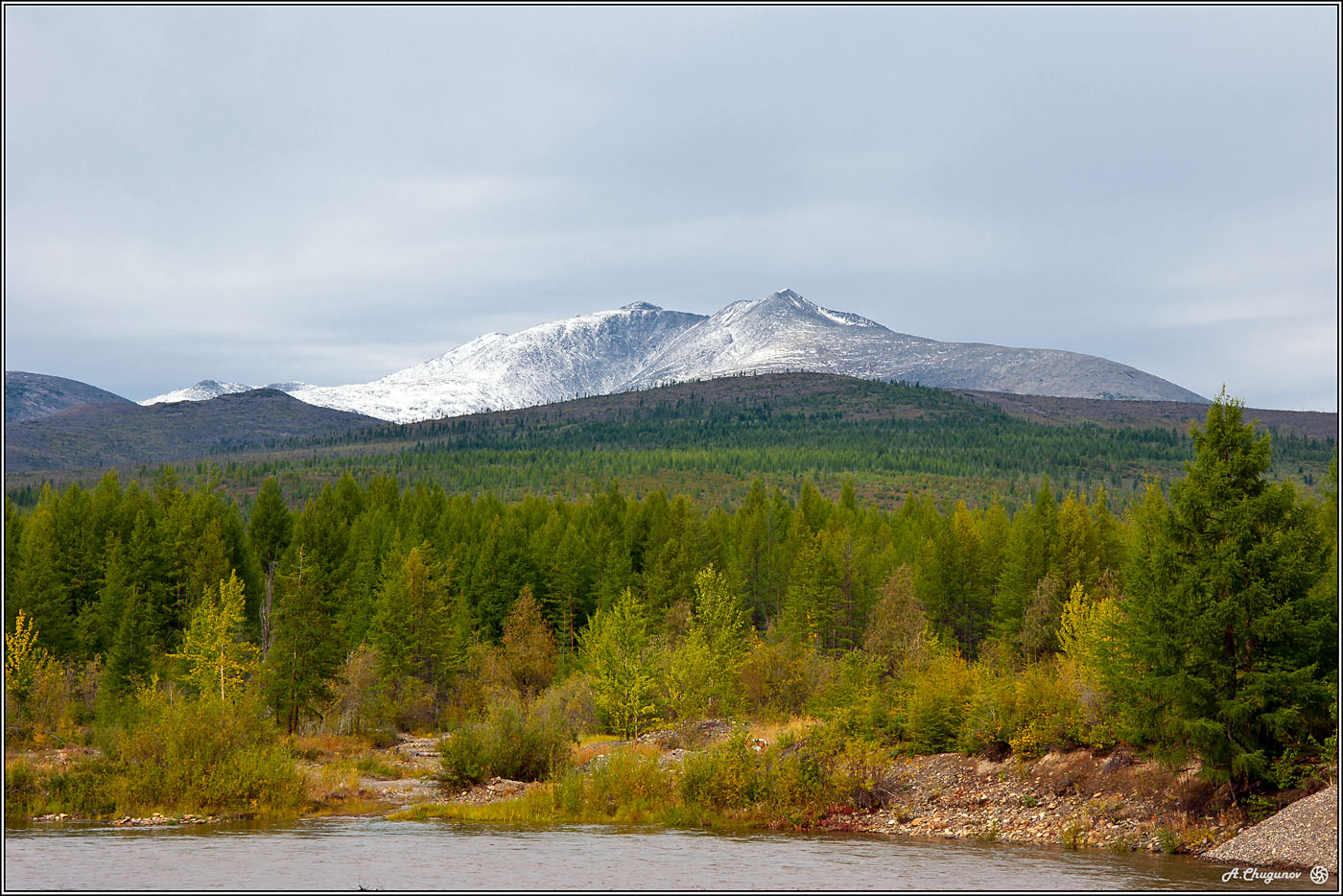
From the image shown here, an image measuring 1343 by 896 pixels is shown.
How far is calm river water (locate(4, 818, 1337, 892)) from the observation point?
2819cm

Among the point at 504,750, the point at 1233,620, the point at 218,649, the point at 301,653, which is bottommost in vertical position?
the point at 504,750

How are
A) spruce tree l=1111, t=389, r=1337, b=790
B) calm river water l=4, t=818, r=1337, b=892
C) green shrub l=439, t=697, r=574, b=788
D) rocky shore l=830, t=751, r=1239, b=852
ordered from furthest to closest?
green shrub l=439, t=697, r=574, b=788
rocky shore l=830, t=751, r=1239, b=852
spruce tree l=1111, t=389, r=1337, b=790
calm river water l=4, t=818, r=1337, b=892

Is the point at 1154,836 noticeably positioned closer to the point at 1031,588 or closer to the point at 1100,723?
the point at 1100,723

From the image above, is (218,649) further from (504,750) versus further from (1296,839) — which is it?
(1296,839)

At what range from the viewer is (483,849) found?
33781 mm

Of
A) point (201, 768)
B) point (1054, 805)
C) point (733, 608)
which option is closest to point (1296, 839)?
point (1054, 805)

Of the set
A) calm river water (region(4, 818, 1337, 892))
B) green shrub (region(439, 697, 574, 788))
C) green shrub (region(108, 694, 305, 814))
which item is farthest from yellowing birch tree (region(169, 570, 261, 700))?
calm river water (region(4, 818, 1337, 892))

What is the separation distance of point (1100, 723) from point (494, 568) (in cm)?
6088

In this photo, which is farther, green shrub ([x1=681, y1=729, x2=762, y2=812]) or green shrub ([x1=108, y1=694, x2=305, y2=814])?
green shrub ([x1=108, y1=694, x2=305, y2=814])

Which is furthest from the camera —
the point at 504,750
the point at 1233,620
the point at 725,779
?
the point at 504,750

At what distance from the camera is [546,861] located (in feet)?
104

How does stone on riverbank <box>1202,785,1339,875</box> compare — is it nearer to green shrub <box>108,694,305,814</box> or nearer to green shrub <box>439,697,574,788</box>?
green shrub <box>439,697,574,788</box>

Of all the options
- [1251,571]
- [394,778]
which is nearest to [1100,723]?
[1251,571]

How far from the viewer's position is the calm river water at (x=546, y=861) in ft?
92.5
